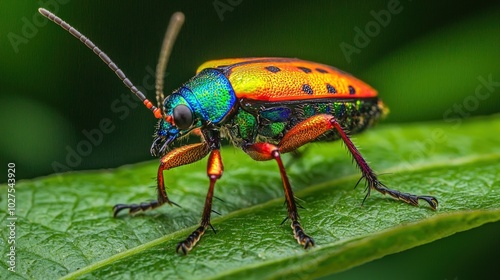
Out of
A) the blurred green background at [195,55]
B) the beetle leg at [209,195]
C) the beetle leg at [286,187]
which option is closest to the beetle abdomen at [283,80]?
the beetle leg at [286,187]

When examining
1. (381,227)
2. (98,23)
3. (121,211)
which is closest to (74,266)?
(121,211)

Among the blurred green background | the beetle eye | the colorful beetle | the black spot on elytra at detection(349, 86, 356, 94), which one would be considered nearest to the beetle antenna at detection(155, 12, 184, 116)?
the colorful beetle

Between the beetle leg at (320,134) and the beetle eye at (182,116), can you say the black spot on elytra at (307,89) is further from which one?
the beetle eye at (182,116)

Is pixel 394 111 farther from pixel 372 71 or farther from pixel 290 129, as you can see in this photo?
pixel 290 129

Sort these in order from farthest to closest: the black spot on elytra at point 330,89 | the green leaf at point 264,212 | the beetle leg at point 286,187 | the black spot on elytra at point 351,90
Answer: the black spot on elytra at point 351,90, the black spot on elytra at point 330,89, the beetle leg at point 286,187, the green leaf at point 264,212

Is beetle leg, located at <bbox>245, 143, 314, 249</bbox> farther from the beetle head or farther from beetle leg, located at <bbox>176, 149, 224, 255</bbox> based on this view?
the beetle head
